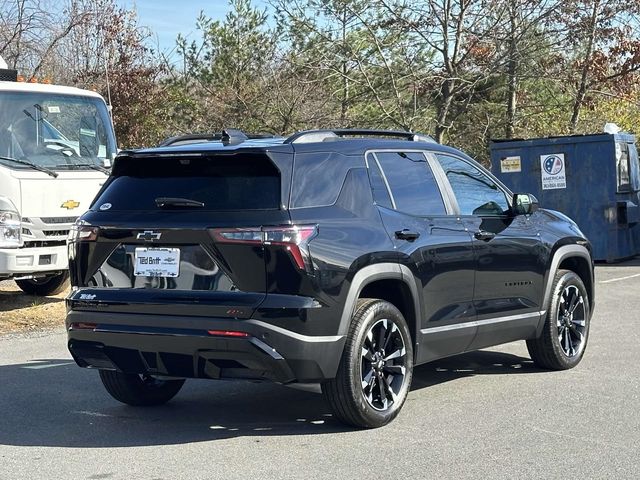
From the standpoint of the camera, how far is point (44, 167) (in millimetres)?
11016

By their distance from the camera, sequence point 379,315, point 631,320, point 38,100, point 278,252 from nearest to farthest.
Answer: point 278,252
point 379,315
point 631,320
point 38,100

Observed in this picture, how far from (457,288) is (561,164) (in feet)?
37.0

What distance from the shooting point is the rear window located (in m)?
5.62

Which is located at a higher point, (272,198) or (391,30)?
(391,30)

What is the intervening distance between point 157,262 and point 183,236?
244mm

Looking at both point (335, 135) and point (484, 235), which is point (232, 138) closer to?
point (335, 135)

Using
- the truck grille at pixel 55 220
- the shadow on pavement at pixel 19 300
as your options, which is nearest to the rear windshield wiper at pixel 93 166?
the truck grille at pixel 55 220

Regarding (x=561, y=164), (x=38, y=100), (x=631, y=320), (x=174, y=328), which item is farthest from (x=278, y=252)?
(x=561, y=164)

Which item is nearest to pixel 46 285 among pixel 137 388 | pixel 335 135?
pixel 137 388

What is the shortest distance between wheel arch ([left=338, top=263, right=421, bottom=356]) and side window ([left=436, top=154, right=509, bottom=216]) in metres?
0.93

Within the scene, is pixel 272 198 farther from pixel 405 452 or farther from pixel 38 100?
pixel 38 100

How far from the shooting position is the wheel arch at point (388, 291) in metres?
5.66

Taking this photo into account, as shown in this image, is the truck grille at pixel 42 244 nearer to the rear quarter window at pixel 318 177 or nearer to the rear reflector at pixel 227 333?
the rear quarter window at pixel 318 177

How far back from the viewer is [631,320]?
10.4 m
